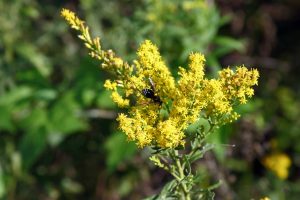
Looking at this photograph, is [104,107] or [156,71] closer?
[156,71]

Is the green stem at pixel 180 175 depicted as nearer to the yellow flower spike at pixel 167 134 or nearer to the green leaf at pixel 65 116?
the yellow flower spike at pixel 167 134

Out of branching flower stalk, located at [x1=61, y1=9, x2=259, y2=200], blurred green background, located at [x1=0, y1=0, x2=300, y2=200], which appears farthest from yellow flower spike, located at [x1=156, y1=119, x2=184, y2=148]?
blurred green background, located at [x1=0, y1=0, x2=300, y2=200]

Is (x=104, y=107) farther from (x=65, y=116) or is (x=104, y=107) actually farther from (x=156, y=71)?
(x=156, y=71)

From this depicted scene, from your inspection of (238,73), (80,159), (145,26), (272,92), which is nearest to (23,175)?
(80,159)

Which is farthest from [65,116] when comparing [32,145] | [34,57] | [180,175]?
[180,175]

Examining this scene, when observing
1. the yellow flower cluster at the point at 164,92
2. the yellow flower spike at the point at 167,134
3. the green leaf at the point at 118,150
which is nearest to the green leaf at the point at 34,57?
the green leaf at the point at 118,150

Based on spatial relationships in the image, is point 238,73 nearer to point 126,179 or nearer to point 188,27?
point 188,27

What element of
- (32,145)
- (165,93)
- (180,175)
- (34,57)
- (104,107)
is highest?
(34,57)
